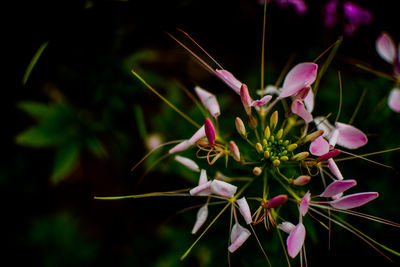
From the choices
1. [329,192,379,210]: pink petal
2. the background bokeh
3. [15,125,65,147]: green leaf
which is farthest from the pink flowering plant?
[15,125,65,147]: green leaf

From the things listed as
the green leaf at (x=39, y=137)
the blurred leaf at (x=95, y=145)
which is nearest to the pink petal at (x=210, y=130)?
the blurred leaf at (x=95, y=145)

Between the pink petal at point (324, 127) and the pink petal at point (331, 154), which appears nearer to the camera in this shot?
the pink petal at point (331, 154)

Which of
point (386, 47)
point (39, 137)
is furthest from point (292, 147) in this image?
point (39, 137)

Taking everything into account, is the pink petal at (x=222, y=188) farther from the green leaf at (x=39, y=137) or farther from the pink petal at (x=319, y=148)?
the green leaf at (x=39, y=137)

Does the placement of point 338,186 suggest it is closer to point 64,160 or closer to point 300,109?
point 300,109

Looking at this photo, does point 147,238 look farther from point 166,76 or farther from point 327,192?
point 327,192

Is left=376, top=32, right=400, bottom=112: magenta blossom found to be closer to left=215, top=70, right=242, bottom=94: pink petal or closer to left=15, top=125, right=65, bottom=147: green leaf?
left=215, top=70, right=242, bottom=94: pink petal

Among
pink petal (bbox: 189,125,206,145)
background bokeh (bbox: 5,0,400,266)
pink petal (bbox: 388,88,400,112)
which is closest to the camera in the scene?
pink petal (bbox: 189,125,206,145)
